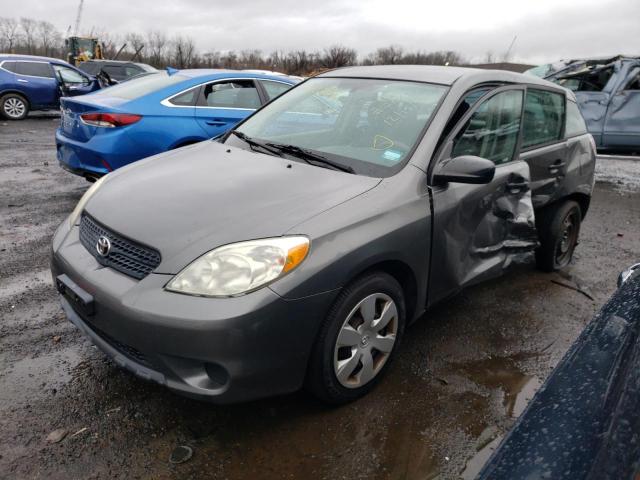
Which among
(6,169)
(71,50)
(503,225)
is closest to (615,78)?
(503,225)

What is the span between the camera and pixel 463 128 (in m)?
2.92

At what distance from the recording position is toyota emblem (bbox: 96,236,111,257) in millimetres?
2268

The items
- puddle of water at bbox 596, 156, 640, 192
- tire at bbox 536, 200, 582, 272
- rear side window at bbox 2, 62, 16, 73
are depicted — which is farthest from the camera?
rear side window at bbox 2, 62, 16, 73

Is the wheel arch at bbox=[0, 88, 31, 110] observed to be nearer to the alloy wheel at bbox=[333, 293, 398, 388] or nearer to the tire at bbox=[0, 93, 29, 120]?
the tire at bbox=[0, 93, 29, 120]

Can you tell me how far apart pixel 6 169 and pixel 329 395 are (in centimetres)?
697

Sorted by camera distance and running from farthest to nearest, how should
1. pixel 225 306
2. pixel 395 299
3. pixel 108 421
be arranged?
pixel 395 299, pixel 108 421, pixel 225 306

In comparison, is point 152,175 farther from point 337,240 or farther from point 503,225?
point 503,225

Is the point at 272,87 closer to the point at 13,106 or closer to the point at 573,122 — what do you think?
the point at 573,122

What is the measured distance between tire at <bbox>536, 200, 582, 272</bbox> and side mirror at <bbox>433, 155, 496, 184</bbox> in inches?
71.9

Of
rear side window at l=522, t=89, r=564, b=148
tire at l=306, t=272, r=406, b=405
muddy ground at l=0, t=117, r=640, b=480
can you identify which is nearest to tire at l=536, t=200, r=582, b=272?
muddy ground at l=0, t=117, r=640, b=480

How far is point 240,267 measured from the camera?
2.03 meters

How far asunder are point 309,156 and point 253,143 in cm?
53

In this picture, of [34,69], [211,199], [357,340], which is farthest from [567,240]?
[34,69]

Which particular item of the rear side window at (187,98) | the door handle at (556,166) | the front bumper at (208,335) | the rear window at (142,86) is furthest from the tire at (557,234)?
the rear window at (142,86)
